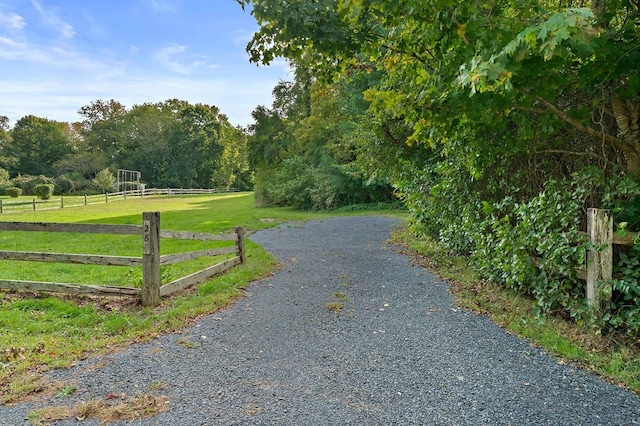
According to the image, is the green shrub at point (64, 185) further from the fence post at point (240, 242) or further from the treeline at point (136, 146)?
the fence post at point (240, 242)

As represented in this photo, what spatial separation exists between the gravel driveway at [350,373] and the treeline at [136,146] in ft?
156

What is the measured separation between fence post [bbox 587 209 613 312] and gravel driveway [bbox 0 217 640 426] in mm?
837

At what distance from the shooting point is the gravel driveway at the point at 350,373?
2.61m

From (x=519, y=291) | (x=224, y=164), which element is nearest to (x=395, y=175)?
(x=519, y=291)

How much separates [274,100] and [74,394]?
24953mm

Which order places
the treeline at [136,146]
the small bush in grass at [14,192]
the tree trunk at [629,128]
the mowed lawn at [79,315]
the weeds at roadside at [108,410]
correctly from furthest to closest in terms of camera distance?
the treeline at [136,146] < the small bush in grass at [14,192] < the tree trunk at [629,128] < the mowed lawn at [79,315] < the weeds at roadside at [108,410]

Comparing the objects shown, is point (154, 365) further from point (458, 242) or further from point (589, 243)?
point (458, 242)

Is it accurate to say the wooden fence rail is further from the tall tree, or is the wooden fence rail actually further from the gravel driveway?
the tall tree

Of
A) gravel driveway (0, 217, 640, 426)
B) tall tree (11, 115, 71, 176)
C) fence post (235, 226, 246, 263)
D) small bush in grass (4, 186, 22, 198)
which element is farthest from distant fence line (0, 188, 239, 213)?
gravel driveway (0, 217, 640, 426)

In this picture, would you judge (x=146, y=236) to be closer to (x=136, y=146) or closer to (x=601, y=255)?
(x=601, y=255)

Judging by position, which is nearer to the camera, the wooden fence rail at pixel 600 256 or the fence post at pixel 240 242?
the wooden fence rail at pixel 600 256

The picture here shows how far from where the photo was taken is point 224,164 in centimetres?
5750

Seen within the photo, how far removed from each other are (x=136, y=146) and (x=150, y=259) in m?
57.2

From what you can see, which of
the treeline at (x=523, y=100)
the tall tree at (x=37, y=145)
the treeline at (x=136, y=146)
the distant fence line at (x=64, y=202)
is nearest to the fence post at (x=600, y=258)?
the treeline at (x=523, y=100)
